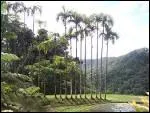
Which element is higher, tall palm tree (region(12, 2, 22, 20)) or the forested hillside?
tall palm tree (region(12, 2, 22, 20))

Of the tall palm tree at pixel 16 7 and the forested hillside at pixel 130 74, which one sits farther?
the forested hillside at pixel 130 74

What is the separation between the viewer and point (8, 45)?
196 feet

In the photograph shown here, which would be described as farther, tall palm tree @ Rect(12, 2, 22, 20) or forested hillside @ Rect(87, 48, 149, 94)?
forested hillside @ Rect(87, 48, 149, 94)

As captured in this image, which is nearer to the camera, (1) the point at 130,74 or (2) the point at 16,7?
(2) the point at 16,7

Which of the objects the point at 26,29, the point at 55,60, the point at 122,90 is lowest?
the point at 122,90

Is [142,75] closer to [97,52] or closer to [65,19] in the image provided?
[97,52]

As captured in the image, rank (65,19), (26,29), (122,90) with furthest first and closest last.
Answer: (122,90) < (26,29) < (65,19)

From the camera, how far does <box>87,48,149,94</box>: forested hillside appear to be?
8056 cm

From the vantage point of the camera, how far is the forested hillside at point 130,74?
80.6 m

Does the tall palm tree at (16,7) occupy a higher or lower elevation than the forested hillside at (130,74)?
higher

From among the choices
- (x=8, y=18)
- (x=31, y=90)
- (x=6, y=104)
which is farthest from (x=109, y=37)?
(x=6, y=104)

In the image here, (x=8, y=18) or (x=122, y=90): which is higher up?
(x=8, y=18)

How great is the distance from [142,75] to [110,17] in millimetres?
38128

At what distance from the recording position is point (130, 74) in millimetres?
87812
